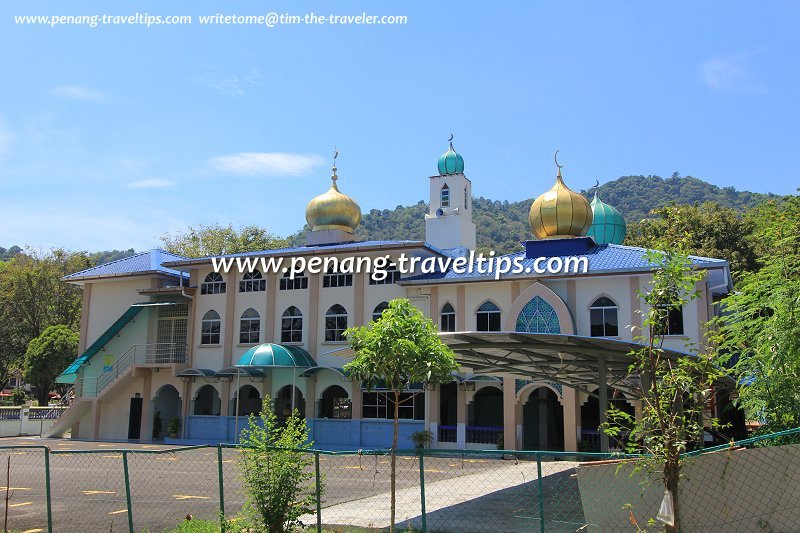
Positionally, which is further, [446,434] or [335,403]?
[335,403]

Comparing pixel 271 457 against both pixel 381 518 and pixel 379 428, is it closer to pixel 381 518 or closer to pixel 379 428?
pixel 381 518

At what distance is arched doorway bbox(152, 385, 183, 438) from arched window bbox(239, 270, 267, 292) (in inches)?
247

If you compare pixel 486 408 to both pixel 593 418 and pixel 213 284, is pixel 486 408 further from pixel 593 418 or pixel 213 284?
pixel 213 284

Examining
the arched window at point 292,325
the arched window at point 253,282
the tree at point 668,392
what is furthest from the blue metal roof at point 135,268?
the tree at point 668,392

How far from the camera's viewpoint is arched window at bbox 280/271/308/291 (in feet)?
104

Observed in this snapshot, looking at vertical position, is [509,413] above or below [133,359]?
below

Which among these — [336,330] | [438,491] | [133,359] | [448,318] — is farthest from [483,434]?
[133,359]

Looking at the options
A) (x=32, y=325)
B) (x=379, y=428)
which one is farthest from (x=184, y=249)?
(x=379, y=428)

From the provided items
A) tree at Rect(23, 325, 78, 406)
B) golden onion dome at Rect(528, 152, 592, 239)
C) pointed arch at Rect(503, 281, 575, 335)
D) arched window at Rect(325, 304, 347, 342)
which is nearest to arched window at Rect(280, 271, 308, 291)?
arched window at Rect(325, 304, 347, 342)

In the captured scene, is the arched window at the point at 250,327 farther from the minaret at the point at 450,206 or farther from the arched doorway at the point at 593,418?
the minaret at the point at 450,206

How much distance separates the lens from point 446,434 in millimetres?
27688

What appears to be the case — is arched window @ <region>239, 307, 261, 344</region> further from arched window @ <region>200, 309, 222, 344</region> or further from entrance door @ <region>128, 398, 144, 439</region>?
entrance door @ <region>128, 398, 144, 439</region>

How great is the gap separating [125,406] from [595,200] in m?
24.2

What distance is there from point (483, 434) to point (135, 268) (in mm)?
19026
